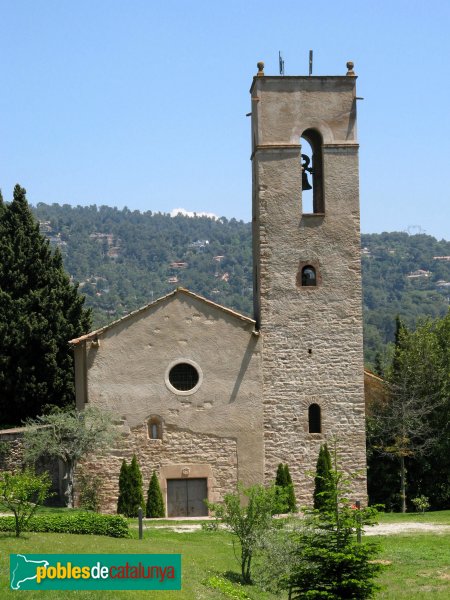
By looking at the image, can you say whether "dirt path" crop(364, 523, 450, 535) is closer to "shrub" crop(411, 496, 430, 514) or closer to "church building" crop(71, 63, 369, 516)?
"church building" crop(71, 63, 369, 516)

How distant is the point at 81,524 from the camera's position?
27.1 meters

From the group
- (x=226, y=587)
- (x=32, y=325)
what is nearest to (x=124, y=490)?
(x=32, y=325)

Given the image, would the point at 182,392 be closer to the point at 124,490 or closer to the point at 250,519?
the point at 124,490

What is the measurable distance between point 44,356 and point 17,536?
17709mm

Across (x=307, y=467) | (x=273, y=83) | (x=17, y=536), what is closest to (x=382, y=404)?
(x=307, y=467)

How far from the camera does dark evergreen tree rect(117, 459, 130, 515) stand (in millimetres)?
33688

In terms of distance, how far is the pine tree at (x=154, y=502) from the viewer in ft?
111

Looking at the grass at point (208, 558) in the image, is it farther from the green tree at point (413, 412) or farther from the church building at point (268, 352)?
the green tree at point (413, 412)

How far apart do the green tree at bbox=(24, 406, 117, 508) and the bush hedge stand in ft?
19.4

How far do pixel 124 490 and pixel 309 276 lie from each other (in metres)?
8.76

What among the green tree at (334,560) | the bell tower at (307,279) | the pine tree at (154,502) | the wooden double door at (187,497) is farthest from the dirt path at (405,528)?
the green tree at (334,560)

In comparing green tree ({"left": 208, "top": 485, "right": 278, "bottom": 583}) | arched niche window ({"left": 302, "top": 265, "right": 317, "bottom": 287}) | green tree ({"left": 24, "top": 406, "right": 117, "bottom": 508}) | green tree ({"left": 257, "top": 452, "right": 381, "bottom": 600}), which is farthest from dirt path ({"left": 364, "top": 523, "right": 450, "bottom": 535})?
green tree ({"left": 257, "top": 452, "right": 381, "bottom": 600})

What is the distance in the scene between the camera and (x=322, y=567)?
2122cm

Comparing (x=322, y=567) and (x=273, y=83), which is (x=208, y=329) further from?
(x=322, y=567)
